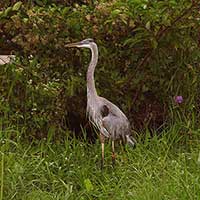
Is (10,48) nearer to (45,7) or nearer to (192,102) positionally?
(45,7)

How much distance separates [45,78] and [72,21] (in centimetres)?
50

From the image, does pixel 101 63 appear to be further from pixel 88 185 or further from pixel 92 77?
pixel 88 185

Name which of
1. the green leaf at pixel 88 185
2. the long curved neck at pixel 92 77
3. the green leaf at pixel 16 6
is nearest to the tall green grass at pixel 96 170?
the green leaf at pixel 88 185

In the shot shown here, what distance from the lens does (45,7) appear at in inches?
261

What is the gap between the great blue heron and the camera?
575cm

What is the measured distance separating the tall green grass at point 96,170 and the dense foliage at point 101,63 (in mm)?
309

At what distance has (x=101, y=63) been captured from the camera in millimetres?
6367

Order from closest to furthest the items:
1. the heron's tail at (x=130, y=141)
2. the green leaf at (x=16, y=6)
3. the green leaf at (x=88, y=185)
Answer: the green leaf at (x=88, y=185) → the heron's tail at (x=130, y=141) → the green leaf at (x=16, y=6)

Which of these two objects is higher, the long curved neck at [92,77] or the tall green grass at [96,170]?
the long curved neck at [92,77]

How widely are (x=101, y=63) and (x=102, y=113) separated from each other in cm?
72

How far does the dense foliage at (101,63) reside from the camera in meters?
6.19

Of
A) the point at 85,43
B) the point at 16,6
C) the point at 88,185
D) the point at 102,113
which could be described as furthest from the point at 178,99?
the point at 16,6

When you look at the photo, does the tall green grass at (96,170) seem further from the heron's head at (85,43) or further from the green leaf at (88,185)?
the heron's head at (85,43)

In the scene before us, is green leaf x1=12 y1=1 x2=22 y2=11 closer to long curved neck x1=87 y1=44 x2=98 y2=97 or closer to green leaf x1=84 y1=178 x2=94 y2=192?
long curved neck x1=87 y1=44 x2=98 y2=97
